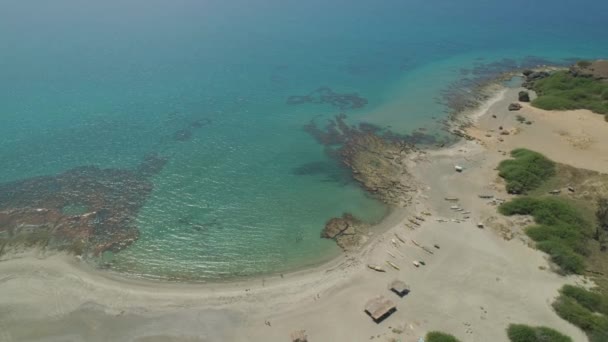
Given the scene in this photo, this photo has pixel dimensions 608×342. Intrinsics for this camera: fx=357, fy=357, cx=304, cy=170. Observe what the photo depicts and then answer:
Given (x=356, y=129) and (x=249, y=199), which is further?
(x=356, y=129)

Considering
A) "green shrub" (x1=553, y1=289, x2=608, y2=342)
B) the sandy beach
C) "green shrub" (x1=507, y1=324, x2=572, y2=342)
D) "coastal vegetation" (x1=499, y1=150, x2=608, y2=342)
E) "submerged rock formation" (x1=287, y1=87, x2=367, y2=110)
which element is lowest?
the sandy beach

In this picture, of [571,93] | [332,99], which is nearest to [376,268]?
[332,99]

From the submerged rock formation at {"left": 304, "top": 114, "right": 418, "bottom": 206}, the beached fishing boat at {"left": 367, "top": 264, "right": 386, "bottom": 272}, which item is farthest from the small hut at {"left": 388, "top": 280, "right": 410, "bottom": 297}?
the submerged rock formation at {"left": 304, "top": 114, "right": 418, "bottom": 206}

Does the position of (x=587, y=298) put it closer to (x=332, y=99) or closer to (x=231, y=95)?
(x=332, y=99)

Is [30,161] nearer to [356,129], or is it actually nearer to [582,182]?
[356,129]

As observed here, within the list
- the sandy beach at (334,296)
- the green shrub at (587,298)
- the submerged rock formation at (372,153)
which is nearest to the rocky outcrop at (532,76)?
the submerged rock formation at (372,153)

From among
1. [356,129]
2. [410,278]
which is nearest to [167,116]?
[356,129]

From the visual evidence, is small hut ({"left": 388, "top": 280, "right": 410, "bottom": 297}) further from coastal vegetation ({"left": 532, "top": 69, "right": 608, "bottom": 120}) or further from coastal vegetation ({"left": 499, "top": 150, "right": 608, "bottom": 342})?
coastal vegetation ({"left": 532, "top": 69, "right": 608, "bottom": 120})
